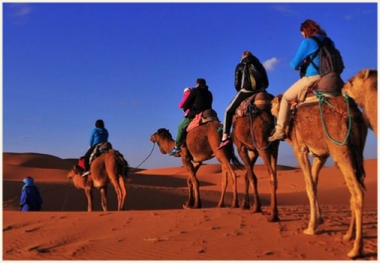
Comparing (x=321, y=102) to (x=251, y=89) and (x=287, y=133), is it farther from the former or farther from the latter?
(x=251, y=89)

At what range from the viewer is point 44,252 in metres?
7.05

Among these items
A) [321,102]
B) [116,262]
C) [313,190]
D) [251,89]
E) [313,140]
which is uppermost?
[251,89]

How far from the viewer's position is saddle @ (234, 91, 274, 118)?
957 centimetres

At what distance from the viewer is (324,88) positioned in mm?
7059

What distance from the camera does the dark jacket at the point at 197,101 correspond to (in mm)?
12742

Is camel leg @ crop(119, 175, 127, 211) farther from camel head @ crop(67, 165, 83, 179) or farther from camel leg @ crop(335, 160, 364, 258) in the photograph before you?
camel leg @ crop(335, 160, 364, 258)

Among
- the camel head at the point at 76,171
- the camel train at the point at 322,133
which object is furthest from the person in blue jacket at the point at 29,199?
the camel train at the point at 322,133

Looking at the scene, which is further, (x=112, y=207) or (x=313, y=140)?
(x=112, y=207)

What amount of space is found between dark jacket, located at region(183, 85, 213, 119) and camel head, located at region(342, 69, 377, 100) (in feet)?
20.8

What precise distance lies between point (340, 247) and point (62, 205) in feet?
53.9

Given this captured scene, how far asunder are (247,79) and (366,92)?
12.5 ft

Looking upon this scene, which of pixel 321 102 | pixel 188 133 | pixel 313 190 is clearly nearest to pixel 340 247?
pixel 313 190

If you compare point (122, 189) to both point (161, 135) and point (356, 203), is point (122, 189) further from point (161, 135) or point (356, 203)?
point (356, 203)

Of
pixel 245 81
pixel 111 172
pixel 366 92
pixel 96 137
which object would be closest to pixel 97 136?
pixel 96 137
